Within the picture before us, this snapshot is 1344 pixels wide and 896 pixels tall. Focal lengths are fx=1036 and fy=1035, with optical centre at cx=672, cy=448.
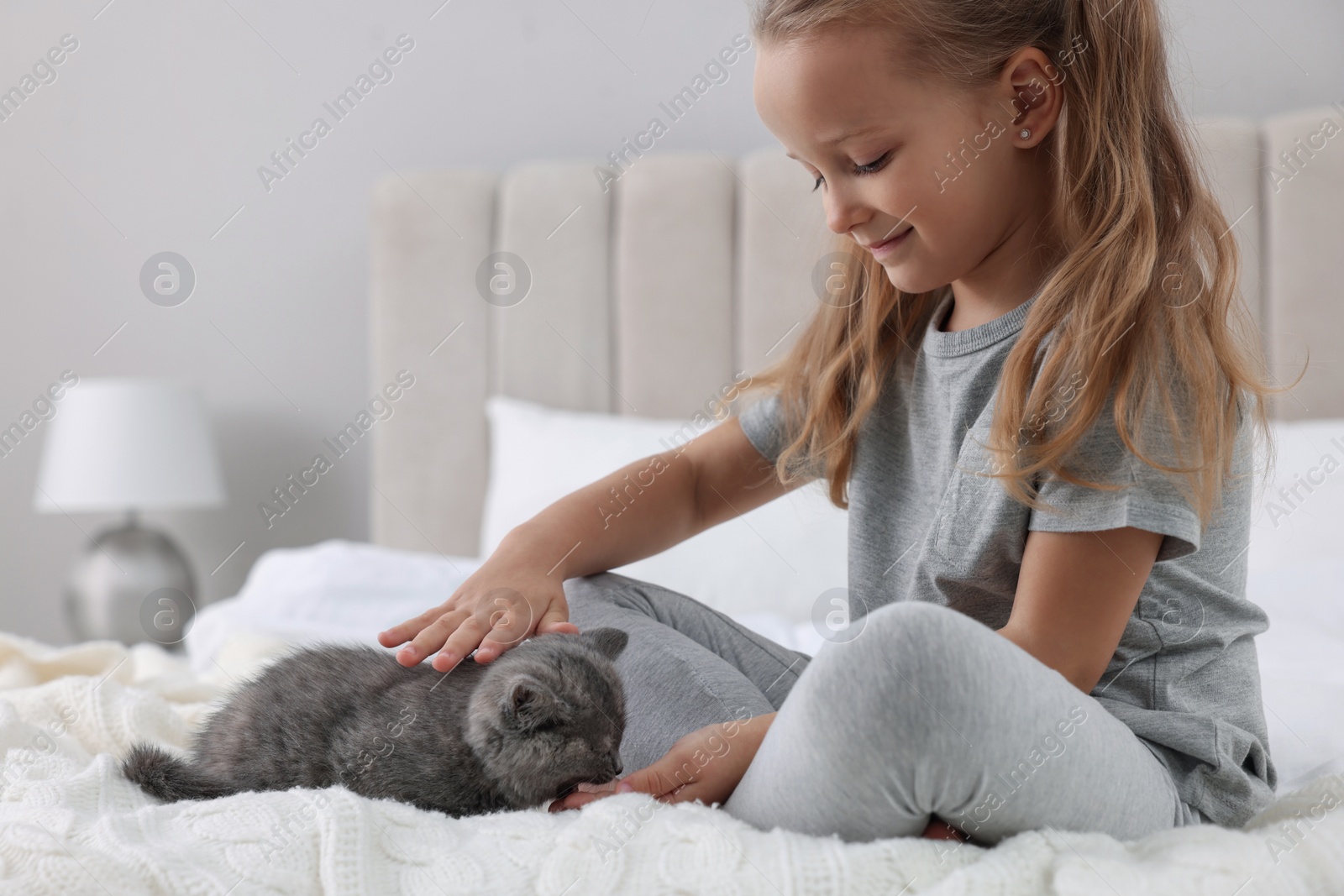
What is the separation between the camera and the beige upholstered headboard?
2391 millimetres

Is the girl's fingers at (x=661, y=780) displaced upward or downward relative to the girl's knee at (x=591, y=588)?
downward

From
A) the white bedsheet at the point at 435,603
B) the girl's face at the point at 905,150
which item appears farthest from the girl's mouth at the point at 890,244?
the white bedsheet at the point at 435,603

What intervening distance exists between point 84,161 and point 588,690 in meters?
2.63

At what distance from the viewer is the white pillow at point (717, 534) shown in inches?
76.2

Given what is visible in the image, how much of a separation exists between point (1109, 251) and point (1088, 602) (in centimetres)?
32

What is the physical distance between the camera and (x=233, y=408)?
281cm

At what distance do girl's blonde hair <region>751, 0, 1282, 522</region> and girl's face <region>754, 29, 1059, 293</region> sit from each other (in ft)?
0.08

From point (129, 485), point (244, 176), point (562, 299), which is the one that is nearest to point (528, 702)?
point (562, 299)

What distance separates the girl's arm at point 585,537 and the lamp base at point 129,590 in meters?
1.69

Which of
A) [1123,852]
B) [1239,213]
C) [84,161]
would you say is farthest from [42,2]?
[1123,852]

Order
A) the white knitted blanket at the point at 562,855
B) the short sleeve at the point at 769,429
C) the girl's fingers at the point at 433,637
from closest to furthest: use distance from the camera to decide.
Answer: the white knitted blanket at the point at 562,855
the girl's fingers at the point at 433,637
the short sleeve at the point at 769,429

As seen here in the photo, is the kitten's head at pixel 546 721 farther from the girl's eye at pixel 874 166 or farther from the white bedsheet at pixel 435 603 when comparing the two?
the girl's eye at pixel 874 166

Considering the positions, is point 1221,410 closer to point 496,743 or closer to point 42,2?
point 496,743

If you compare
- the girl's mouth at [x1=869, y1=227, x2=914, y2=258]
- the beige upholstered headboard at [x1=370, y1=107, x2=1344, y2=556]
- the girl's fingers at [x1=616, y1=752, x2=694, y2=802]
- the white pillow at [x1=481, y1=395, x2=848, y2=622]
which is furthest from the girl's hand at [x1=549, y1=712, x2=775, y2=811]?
the beige upholstered headboard at [x1=370, y1=107, x2=1344, y2=556]
